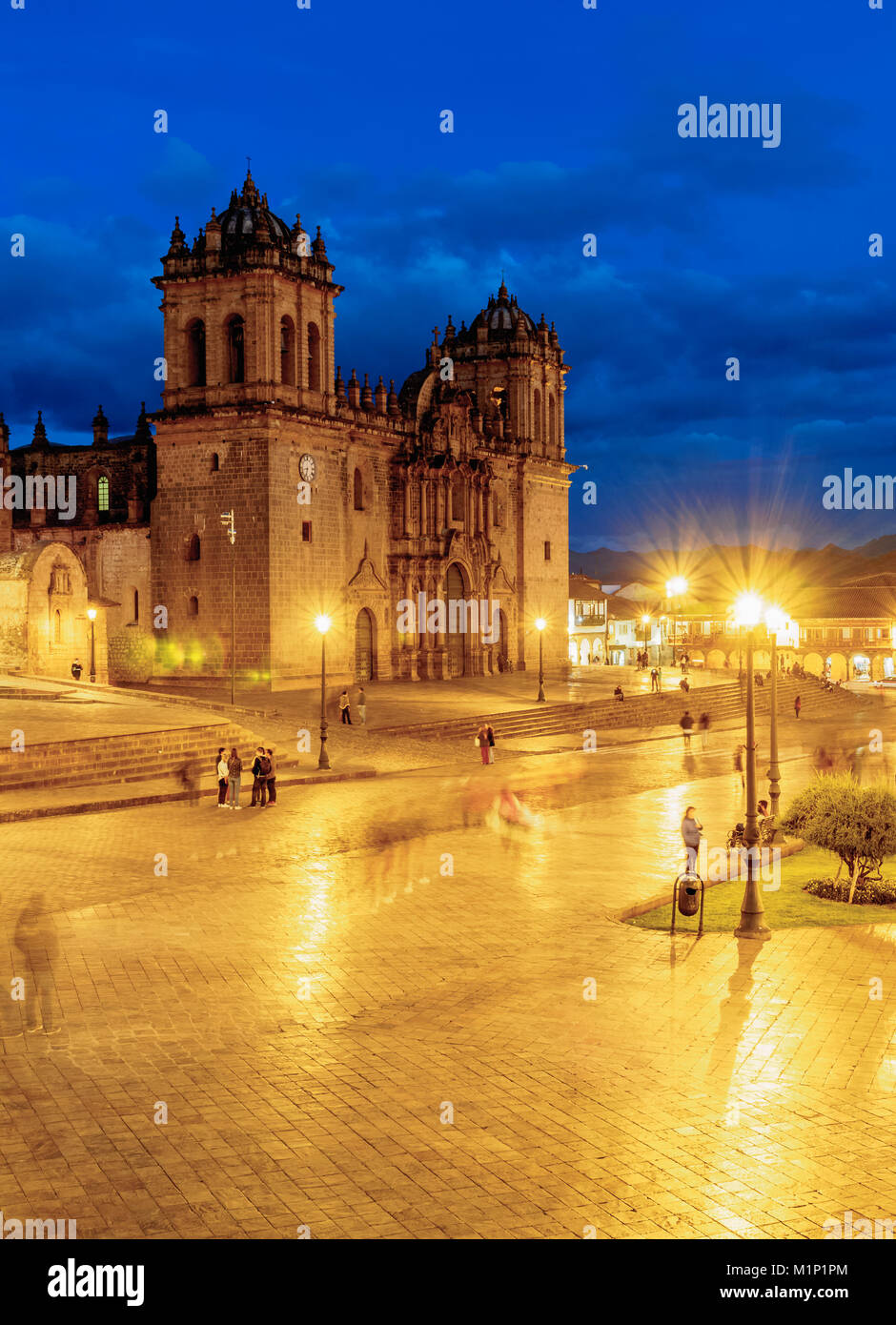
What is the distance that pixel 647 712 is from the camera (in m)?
42.1

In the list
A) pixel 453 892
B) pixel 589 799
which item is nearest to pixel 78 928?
pixel 453 892

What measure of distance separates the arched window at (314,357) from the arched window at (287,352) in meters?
0.93

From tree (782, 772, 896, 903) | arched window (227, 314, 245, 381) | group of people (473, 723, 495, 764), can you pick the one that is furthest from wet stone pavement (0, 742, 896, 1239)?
arched window (227, 314, 245, 381)

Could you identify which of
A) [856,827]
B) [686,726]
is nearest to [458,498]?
[686,726]

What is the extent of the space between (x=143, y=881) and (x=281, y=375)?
94.8 feet

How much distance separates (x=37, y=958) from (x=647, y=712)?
32778 mm

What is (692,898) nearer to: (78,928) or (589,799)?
(78,928)

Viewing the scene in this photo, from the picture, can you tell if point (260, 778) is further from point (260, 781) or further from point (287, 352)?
point (287, 352)

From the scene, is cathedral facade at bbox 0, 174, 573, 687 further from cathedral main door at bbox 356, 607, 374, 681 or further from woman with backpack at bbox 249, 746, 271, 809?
woman with backpack at bbox 249, 746, 271, 809

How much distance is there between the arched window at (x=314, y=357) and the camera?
41.9 m

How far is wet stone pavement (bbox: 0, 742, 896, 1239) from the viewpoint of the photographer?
258 inches

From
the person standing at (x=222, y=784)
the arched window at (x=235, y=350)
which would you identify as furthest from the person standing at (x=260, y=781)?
the arched window at (x=235, y=350)

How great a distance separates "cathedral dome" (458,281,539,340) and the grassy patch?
4641 cm
